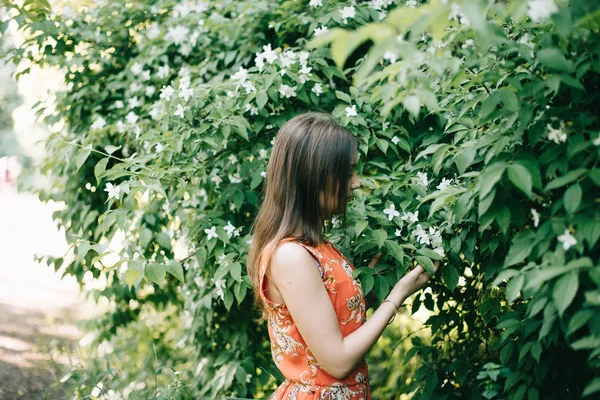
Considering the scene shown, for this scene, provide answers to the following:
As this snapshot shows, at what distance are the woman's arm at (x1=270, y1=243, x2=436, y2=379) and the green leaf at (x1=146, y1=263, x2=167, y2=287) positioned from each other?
0.64 metres

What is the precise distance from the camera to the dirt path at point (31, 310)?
165 inches

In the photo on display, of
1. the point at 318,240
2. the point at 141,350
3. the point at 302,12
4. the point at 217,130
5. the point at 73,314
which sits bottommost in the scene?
the point at 73,314

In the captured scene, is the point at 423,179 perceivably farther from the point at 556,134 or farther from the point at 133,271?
the point at 133,271

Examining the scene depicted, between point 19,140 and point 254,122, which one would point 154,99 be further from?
point 19,140

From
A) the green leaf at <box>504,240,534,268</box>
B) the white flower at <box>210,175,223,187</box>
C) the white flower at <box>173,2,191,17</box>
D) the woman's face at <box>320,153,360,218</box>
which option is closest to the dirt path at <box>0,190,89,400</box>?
the white flower at <box>210,175,223,187</box>

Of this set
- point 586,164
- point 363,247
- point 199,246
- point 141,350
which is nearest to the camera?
point 586,164

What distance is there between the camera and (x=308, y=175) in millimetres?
1786

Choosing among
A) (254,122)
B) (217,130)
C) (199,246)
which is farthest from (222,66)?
(199,246)

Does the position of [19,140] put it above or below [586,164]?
below

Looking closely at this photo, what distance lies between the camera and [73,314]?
599cm

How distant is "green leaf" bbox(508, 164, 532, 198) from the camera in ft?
4.45

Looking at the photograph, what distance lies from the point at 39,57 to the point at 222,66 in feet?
4.25

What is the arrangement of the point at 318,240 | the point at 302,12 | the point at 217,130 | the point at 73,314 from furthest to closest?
the point at 73,314 → the point at 302,12 → the point at 217,130 → the point at 318,240

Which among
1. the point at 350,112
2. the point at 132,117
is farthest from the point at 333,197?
the point at 132,117
